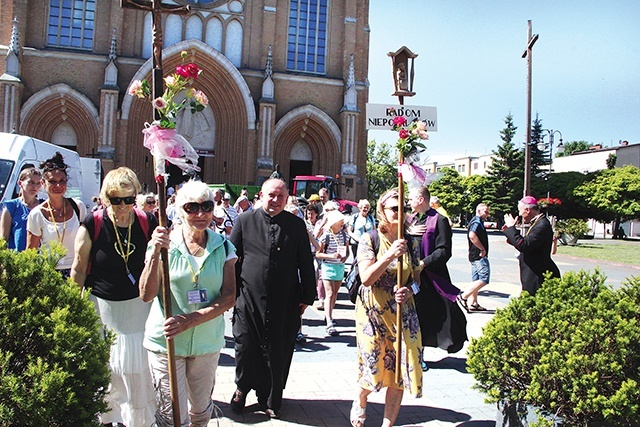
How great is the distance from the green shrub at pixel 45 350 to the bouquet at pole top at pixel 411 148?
105 inches

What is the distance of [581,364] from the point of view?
3.34 m

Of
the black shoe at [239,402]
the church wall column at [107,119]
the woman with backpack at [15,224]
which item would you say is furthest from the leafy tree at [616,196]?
the woman with backpack at [15,224]

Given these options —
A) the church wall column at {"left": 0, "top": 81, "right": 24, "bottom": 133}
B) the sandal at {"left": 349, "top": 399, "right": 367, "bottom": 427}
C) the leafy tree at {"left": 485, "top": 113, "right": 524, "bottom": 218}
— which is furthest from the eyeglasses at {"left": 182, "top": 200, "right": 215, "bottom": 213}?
the leafy tree at {"left": 485, "top": 113, "right": 524, "bottom": 218}

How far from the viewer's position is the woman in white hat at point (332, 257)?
8188 mm

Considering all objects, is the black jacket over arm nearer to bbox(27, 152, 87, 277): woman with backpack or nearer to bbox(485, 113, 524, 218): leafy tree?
bbox(27, 152, 87, 277): woman with backpack

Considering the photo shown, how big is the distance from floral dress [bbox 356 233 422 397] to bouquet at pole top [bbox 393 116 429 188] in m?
0.56

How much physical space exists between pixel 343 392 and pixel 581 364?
2.73 meters

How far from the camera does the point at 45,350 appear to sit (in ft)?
7.31

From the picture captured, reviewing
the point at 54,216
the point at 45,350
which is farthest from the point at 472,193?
the point at 45,350

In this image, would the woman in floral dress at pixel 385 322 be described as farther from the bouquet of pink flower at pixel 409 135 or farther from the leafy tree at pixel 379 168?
the leafy tree at pixel 379 168

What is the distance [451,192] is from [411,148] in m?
60.5

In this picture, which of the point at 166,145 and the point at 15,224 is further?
the point at 15,224

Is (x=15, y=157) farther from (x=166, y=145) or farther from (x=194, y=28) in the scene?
(x=194, y=28)

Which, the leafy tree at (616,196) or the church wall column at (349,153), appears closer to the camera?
the church wall column at (349,153)
